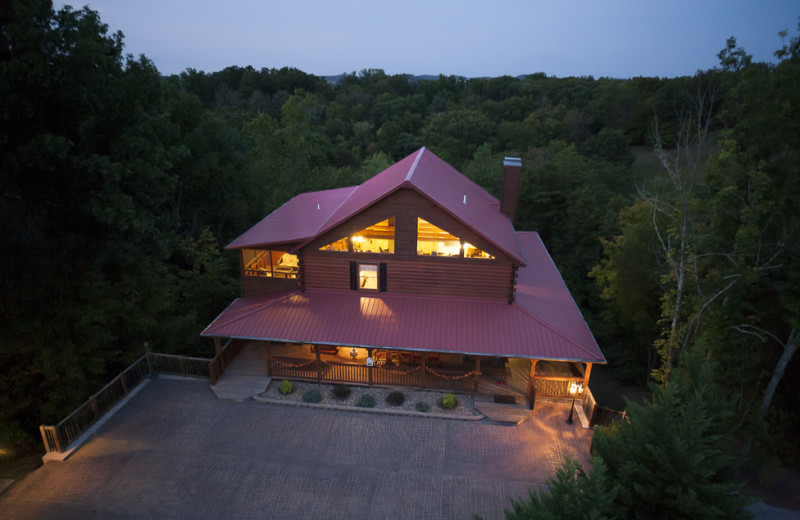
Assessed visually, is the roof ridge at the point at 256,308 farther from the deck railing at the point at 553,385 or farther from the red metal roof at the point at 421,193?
the deck railing at the point at 553,385

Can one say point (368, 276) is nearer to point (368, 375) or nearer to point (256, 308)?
point (368, 375)

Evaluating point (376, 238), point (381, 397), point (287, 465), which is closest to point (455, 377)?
point (381, 397)

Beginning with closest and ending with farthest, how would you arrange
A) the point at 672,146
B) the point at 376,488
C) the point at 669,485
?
the point at 669,485
the point at 376,488
the point at 672,146

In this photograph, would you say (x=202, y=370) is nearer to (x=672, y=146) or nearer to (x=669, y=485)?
(x=669, y=485)

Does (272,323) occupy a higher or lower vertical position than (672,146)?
lower

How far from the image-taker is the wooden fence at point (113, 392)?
44.6ft

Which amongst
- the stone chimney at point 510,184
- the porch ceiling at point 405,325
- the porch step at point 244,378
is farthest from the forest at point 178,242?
the stone chimney at point 510,184

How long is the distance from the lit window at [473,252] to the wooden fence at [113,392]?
441 inches

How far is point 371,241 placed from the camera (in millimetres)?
18016

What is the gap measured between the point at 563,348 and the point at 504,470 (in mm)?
4915

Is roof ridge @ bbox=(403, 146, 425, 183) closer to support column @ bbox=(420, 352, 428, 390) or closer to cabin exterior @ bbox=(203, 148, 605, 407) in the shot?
cabin exterior @ bbox=(203, 148, 605, 407)

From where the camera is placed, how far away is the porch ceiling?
16.1 m

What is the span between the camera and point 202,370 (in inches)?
703

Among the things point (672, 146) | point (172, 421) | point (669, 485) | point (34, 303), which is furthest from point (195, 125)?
point (672, 146)
